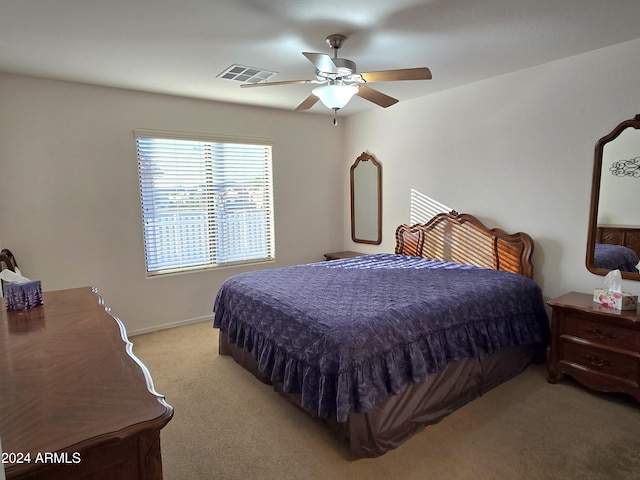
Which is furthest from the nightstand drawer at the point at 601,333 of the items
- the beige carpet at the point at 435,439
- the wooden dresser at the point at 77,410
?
the wooden dresser at the point at 77,410

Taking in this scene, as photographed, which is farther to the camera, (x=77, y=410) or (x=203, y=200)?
(x=203, y=200)

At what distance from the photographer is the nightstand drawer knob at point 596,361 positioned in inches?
99.2

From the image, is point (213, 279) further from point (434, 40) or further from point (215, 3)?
point (434, 40)

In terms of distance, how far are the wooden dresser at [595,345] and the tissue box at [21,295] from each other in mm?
3393

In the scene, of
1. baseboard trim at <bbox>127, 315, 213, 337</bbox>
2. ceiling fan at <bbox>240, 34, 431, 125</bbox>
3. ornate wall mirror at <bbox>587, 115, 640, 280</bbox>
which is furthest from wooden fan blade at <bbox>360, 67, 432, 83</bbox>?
baseboard trim at <bbox>127, 315, 213, 337</bbox>

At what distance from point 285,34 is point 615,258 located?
3.02 m

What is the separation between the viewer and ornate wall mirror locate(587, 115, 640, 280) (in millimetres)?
2713

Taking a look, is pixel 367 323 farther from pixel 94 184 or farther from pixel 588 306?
pixel 94 184

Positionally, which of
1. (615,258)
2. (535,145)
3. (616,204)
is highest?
(535,145)

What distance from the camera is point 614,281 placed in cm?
260

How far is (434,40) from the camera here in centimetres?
261

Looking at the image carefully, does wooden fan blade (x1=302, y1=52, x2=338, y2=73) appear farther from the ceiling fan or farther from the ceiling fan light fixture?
the ceiling fan light fixture

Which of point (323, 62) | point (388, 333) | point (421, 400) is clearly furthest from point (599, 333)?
point (323, 62)

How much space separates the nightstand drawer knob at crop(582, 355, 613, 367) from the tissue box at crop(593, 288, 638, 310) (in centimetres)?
38
